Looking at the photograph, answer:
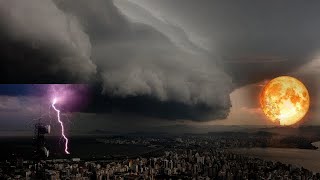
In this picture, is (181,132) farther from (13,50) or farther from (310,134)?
(13,50)

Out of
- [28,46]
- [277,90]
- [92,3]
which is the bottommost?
[277,90]

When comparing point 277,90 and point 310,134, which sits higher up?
point 277,90

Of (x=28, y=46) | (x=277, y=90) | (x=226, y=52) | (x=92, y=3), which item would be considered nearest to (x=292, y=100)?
(x=277, y=90)

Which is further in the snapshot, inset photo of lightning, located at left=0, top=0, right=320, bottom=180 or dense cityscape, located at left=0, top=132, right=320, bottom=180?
inset photo of lightning, located at left=0, top=0, right=320, bottom=180

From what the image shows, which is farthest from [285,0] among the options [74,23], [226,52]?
[74,23]

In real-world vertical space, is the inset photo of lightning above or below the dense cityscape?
above

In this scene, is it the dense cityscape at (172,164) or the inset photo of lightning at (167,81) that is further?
the inset photo of lightning at (167,81)
